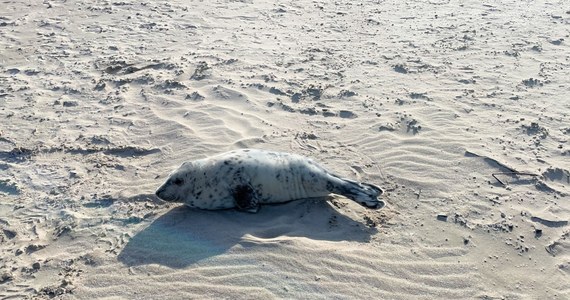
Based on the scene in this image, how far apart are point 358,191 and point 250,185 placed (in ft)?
2.98

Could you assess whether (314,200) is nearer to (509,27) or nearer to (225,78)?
(225,78)

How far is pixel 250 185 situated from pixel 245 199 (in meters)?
0.13

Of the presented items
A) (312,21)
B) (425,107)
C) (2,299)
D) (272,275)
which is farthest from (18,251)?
(312,21)

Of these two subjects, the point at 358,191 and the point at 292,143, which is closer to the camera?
the point at 358,191

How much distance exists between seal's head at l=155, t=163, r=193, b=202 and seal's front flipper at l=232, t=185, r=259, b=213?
16.9 inches

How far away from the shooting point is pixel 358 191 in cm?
489

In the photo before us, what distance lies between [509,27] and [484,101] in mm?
3019

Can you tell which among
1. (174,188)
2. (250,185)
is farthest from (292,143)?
(174,188)

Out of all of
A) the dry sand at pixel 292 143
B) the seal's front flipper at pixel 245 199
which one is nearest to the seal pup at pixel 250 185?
the seal's front flipper at pixel 245 199

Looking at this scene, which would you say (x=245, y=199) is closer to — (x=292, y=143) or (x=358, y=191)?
(x=358, y=191)

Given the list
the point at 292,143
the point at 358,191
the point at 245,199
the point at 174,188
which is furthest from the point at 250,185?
the point at 292,143

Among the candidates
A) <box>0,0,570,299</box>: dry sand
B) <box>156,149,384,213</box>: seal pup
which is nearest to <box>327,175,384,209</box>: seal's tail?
<box>156,149,384,213</box>: seal pup

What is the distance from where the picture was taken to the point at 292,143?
6004mm

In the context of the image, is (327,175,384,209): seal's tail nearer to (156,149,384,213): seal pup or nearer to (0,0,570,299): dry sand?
(156,149,384,213): seal pup
